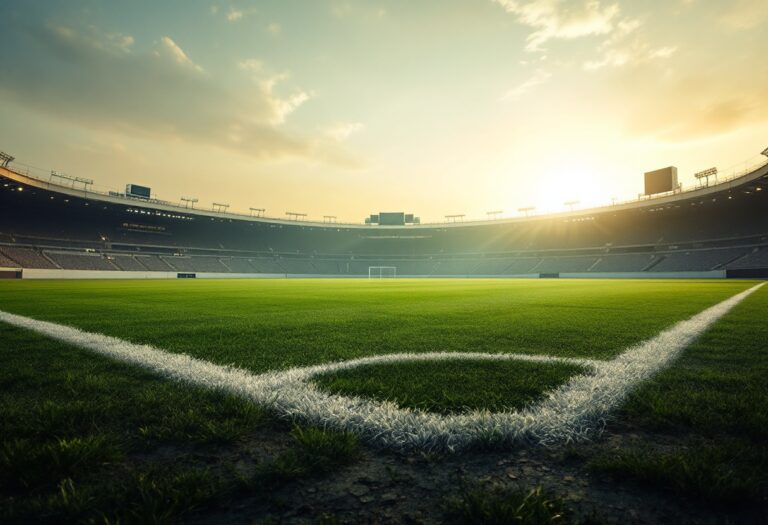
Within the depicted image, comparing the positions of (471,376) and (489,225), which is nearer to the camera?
(471,376)

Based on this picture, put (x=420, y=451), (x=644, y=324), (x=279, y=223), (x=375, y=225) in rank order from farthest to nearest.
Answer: (x=375, y=225), (x=279, y=223), (x=644, y=324), (x=420, y=451)

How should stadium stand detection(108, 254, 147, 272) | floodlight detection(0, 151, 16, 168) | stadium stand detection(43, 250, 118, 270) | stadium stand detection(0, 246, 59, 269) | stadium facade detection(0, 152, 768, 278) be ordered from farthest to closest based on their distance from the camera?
1. stadium stand detection(108, 254, 147, 272)
2. stadium stand detection(43, 250, 118, 270)
3. stadium facade detection(0, 152, 768, 278)
4. stadium stand detection(0, 246, 59, 269)
5. floodlight detection(0, 151, 16, 168)

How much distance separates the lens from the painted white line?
69.1 inches

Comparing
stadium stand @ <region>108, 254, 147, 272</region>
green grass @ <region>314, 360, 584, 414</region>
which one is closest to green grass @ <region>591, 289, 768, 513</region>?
green grass @ <region>314, 360, 584, 414</region>

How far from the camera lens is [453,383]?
2.57m

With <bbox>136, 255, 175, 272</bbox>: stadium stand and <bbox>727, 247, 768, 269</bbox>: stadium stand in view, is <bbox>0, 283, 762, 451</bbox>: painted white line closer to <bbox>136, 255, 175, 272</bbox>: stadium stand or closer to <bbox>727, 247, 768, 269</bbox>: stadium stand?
<bbox>727, 247, 768, 269</bbox>: stadium stand

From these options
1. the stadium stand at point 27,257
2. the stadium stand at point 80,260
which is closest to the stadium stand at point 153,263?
the stadium stand at point 80,260

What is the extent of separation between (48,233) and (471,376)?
5239cm

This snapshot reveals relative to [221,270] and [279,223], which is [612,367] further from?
[279,223]

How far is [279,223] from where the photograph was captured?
54844mm

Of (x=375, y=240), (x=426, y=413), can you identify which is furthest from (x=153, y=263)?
(x=426, y=413)

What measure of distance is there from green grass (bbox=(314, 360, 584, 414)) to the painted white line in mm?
105

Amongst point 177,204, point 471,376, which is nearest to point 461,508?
point 471,376

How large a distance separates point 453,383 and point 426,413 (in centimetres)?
62
